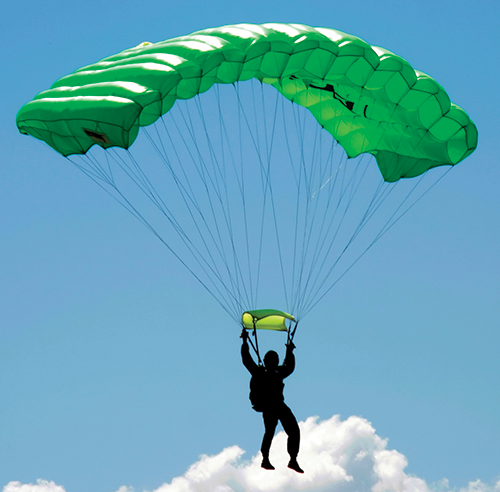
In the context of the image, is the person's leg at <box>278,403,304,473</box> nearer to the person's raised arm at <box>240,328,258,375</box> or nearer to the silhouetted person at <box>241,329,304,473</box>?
the silhouetted person at <box>241,329,304,473</box>

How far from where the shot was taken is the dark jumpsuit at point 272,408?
1538 centimetres

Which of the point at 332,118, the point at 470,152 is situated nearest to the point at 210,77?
the point at 332,118

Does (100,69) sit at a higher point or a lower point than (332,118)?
lower

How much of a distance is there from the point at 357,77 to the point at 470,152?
8.80ft

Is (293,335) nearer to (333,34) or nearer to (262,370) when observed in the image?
(262,370)

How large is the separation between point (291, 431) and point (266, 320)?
166 cm

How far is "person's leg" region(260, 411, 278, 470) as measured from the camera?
15.4 m

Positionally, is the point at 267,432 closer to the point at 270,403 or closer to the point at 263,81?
the point at 270,403

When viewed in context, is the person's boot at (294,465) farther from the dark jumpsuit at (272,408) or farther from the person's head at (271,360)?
the person's head at (271,360)

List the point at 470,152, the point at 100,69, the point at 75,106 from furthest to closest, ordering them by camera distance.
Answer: the point at 470,152, the point at 100,69, the point at 75,106

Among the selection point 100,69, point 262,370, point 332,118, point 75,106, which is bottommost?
point 262,370

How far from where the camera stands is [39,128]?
50.3 ft

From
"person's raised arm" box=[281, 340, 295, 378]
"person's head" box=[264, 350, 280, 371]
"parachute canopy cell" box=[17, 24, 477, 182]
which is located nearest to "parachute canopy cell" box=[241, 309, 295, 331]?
"person's raised arm" box=[281, 340, 295, 378]

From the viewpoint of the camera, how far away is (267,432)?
15430mm
